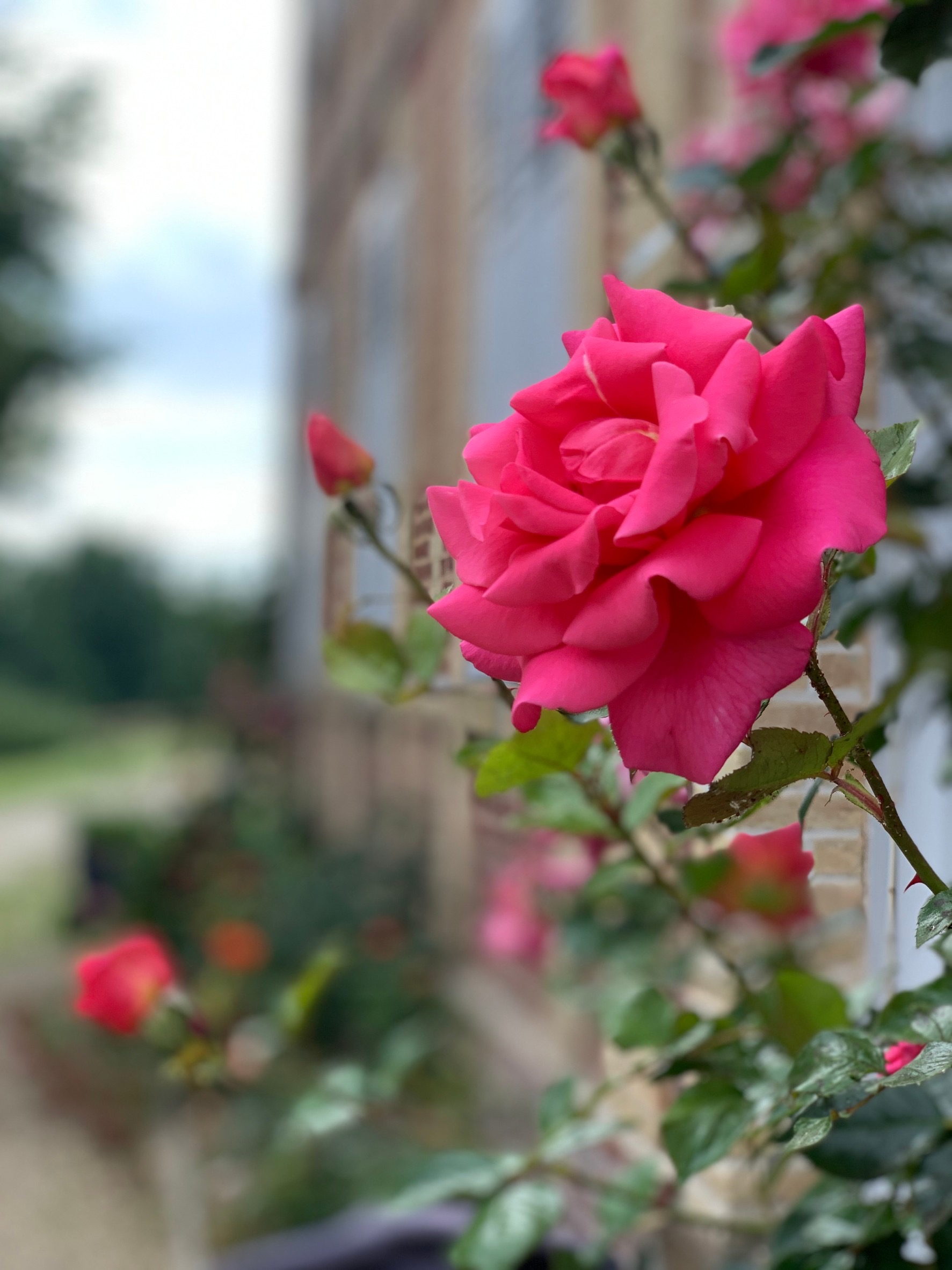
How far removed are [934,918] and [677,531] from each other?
0.46 feet

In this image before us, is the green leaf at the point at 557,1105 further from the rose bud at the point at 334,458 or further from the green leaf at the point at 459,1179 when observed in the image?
the rose bud at the point at 334,458

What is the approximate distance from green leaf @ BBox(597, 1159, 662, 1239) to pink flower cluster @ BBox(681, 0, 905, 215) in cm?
77

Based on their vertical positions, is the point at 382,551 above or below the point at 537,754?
above

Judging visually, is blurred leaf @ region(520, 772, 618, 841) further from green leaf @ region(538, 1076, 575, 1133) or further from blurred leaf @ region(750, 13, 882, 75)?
blurred leaf @ region(750, 13, 882, 75)

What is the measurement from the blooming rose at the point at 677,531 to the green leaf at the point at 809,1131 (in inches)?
5.5

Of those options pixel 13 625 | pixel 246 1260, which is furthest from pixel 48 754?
pixel 246 1260

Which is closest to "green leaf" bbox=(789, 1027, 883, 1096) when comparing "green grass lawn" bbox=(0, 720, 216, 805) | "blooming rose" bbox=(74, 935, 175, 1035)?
"blooming rose" bbox=(74, 935, 175, 1035)

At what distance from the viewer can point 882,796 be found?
0.34m

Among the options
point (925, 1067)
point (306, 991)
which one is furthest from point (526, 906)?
point (925, 1067)

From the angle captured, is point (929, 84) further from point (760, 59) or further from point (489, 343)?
point (489, 343)

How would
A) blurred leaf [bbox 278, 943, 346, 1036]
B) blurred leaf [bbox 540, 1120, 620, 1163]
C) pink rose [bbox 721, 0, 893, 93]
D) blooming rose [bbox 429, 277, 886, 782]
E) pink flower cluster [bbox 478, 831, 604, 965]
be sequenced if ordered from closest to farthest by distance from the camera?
1. blooming rose [bbox 429, 277, 886, 782]
2. blurred leaf [bbox 540, 1120, 620, 1163]
3. blurred leaf [bbox 278, 943, 346, 1036]
4. pink rose [bbox 721, 0, 893, 93]
5. pink flower cluster [bbox 478, 831, 604, 965]

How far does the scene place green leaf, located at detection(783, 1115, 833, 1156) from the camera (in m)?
0.35

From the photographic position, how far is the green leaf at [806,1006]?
1.62 feet

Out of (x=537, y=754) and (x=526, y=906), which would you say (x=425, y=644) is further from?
(x=526, y=906)
